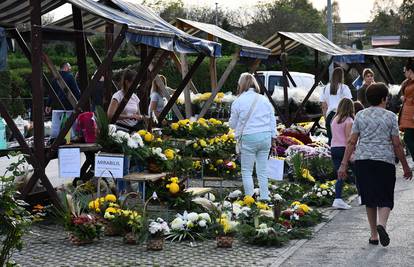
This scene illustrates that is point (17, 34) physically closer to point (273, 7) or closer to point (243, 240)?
point (243, 240)

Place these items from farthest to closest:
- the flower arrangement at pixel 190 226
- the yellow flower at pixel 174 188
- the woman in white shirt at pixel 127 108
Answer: the woman in white shirt at pixel 127 108
the yellow flower at pixel 174 188
the flower arrangement at pixel 190 226

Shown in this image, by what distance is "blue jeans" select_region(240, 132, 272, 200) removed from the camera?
1046 centimetres

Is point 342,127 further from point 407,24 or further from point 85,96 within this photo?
point 407,24

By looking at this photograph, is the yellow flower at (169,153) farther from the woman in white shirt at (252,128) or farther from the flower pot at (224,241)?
the flower pot at (224,241)

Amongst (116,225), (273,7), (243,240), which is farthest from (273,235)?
(273,7)

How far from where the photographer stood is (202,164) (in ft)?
40.6

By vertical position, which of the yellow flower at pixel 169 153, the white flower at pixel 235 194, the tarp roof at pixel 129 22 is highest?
the tarp roof at pixel 129 22

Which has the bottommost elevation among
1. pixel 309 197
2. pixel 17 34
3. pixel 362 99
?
pixel 309 197

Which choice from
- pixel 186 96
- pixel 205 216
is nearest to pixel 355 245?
pixel 205 216

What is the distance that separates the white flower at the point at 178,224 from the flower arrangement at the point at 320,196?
298cm

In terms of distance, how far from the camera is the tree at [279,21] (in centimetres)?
5028

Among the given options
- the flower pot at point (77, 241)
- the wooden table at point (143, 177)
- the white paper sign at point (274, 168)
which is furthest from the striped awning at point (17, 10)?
the white paper sign at point (274, 168)

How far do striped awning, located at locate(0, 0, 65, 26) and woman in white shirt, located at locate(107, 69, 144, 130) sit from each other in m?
1.32

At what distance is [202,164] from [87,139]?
110 inches
